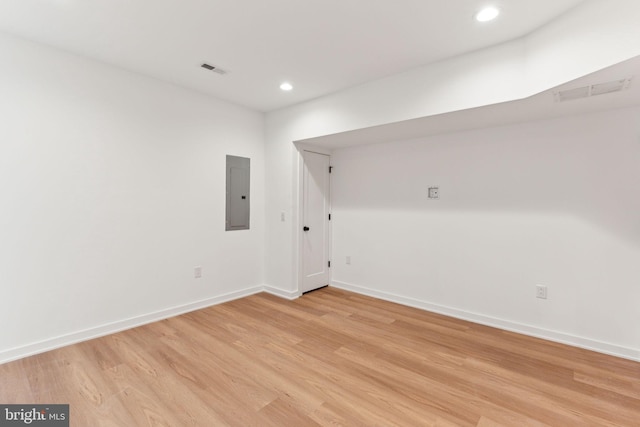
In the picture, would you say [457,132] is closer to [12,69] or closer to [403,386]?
[403,386]

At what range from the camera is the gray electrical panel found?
411cm

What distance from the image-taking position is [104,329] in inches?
117

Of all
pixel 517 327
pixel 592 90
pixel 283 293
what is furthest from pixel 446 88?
pixel 283 293

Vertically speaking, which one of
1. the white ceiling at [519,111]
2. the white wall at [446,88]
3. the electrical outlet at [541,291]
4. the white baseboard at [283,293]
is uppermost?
the white wall at [446,88]

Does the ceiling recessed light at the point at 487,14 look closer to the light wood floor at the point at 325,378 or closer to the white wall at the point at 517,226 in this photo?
the white wall at the point at 517,226

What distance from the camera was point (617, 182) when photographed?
2.68m

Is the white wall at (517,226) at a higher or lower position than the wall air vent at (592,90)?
lower

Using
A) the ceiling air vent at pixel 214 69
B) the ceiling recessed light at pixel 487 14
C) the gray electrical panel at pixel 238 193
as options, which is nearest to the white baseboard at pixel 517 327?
the gray electrical panel at pixel 238 193

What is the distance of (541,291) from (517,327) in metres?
0.46

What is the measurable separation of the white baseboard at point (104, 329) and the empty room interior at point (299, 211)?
0.05 feet

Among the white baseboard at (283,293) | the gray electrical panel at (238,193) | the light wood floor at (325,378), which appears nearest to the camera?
the light wood floor at (325,378)

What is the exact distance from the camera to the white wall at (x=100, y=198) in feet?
8.29

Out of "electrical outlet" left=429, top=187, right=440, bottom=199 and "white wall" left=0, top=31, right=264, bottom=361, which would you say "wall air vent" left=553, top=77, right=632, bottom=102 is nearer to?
"electrical outlet" left=429, top=187, right=440, bottom=199

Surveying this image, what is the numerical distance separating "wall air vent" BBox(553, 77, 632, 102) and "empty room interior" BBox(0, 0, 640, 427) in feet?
0.05
